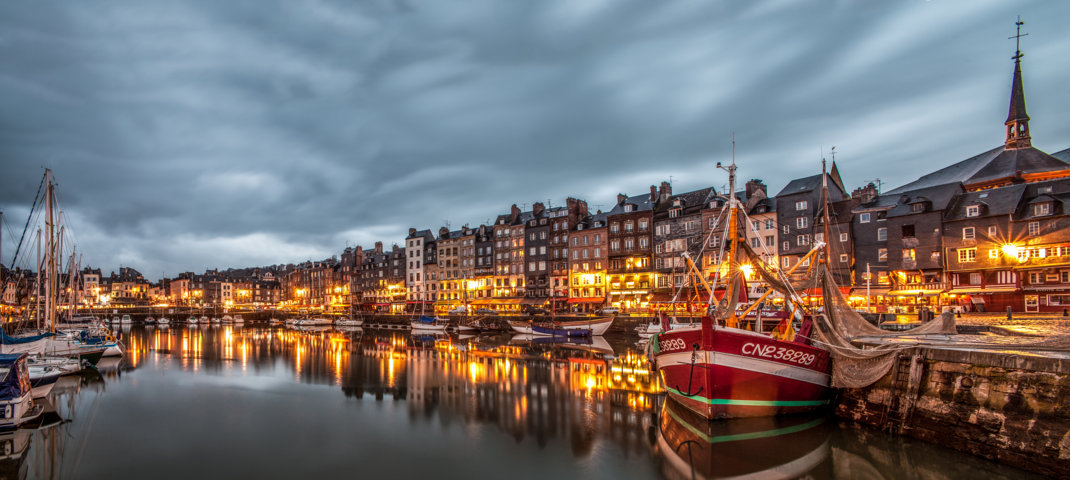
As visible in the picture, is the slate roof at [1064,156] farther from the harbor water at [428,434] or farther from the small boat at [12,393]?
the small boat at [12,393]

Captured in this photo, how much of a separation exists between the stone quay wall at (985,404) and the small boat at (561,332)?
42.2 meters

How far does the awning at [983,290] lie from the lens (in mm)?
42969

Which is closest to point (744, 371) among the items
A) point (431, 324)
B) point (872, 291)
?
point (872, 291)

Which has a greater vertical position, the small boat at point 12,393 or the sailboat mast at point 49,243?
the sailboat mast at point 49,243

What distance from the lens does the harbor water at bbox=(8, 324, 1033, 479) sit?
47.0ft

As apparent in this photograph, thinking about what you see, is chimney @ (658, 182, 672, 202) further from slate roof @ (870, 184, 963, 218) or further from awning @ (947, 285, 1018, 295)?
awning @ (947, 285, 1018, 295)

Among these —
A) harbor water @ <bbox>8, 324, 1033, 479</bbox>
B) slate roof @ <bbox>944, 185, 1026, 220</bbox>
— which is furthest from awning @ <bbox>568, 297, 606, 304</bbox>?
harbor water @ <bbox>8, 324, 1033, 479</bbox>

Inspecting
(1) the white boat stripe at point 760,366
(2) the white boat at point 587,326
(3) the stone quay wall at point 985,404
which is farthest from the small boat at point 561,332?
(3) the stone quay wall at point 985,404

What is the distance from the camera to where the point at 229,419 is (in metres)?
21.0

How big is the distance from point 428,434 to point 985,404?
610 inches

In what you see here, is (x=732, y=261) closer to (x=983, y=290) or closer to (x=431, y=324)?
(x=983, y=290)

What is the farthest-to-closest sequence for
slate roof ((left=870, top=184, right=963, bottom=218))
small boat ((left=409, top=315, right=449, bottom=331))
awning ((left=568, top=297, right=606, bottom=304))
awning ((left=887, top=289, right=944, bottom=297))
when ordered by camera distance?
awning ((left=568, top=297, right=606, bottom=304)) < small boat ((left=409, top=315, right=449, bottom=331)) < slate roof ((left=870, top=184, right=963, bottom=218)) < awning ((left=887, top=289, right=944, bottom=297))

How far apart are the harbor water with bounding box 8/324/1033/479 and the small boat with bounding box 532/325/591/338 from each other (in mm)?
26280

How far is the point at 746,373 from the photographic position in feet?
56.7
